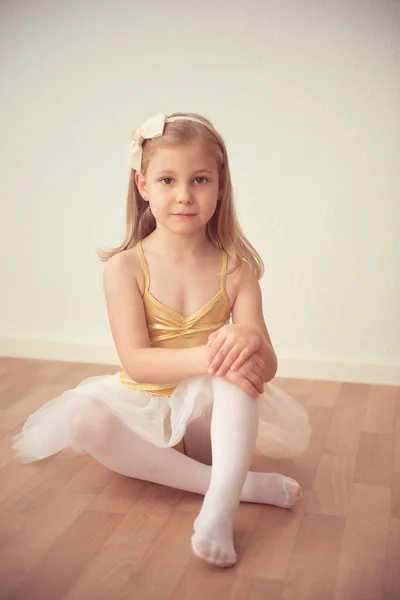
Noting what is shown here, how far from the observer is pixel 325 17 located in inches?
83.4

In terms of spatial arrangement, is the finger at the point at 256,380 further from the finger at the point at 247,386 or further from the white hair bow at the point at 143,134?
the white hair bow at the point at 143,134

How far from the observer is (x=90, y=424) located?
58.1 inches

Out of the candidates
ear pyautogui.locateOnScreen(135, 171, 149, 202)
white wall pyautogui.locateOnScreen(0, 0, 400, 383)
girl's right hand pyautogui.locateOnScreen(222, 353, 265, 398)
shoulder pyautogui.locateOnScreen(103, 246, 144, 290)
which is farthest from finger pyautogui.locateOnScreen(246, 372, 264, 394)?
white wall pyautogui.locateOnScreen(0, 0, 400, 383)

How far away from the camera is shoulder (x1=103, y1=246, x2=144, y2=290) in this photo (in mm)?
1563

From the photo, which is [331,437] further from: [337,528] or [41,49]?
[41,49]

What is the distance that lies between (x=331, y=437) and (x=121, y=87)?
1103 millimetres

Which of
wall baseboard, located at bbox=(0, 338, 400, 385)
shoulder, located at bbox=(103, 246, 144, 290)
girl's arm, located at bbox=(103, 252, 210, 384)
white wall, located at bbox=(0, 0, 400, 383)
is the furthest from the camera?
wall baseboard, located at bbox=(0, 338, 400, 385)

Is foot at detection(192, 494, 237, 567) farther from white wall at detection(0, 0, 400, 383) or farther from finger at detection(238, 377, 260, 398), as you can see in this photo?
white wall at detection(0, 0, 400, 383)

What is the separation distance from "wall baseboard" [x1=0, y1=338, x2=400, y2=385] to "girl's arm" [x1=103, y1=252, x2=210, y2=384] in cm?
85

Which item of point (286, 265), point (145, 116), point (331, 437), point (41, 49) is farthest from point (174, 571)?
point (41, 49)

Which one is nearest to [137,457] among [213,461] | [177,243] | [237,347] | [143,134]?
[213,461]

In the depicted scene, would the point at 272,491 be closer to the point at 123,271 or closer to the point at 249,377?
the point at 249,377

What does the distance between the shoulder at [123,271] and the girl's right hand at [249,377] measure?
28 centimetres

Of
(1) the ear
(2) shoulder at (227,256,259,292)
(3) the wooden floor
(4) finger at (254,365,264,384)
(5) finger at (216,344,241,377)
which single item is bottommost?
(3) the wooden floor
